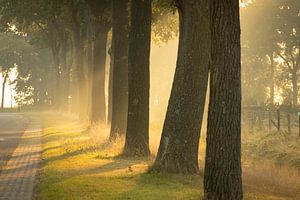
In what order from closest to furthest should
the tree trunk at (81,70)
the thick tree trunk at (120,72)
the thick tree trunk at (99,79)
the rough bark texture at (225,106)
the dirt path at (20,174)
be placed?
the rough bark texture at (225,106)
the dirt path at (20,174)
the thick tree trunk at (120,72)
the thick tree trunk at (99,79)
the tree trunk at (81,70)

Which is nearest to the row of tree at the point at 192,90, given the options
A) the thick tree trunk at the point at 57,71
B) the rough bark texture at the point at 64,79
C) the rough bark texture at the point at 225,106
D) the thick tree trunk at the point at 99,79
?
the rough bark texture at the point at 225,106

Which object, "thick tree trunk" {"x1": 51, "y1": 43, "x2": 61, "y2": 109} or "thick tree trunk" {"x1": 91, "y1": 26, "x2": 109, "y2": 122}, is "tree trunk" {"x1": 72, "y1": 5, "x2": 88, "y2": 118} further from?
"thick tree trunk" {"x1": 51, "y1": 43, "x2": 61, "y2": 109}

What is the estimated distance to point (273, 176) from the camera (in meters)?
14.0

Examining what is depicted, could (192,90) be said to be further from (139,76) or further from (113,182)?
(139,76)

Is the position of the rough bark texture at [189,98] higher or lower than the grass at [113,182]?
higher

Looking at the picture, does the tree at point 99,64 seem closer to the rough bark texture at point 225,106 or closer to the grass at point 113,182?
the grass at point 113,182

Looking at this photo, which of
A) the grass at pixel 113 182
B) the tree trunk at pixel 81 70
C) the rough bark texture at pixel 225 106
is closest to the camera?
the rough bark texture at pixel 225 106

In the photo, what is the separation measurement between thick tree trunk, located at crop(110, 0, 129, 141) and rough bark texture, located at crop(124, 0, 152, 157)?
10.5 ft

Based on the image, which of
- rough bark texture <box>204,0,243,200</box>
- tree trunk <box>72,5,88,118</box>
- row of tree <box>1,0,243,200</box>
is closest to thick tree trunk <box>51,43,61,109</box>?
tree trunk <box>72,5,88,118</box>

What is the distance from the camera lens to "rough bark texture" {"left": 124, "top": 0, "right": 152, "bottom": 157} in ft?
56.9

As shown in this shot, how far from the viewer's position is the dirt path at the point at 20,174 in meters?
11.9

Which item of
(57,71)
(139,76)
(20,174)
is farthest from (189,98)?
(57,71)

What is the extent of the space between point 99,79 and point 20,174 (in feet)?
48.7

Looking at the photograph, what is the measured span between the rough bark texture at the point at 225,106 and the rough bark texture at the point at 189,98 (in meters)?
4.07
